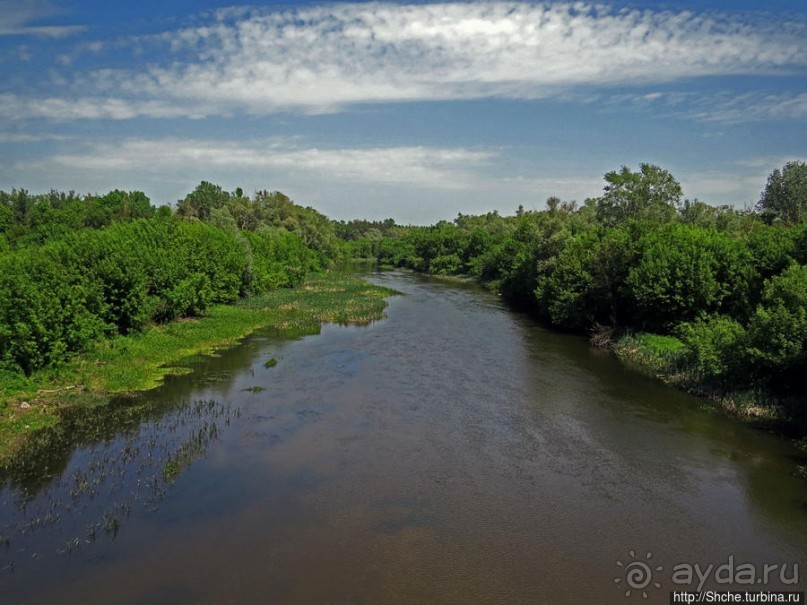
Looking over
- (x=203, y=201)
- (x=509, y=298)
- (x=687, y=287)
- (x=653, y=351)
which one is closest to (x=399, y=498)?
(x=653, y=351)

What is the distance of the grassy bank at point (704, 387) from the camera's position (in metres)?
24.8

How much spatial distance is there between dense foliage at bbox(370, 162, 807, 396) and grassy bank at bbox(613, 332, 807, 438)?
1.72ft

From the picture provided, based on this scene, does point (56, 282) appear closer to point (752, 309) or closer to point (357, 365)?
point (357, 365)

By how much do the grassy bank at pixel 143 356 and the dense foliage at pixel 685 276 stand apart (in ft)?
59.3

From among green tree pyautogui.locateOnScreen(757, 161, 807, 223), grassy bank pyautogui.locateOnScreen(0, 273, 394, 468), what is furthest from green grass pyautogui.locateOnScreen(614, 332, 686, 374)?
green tree pyautogui.locateOnScreen(757, 161, 807, 223)

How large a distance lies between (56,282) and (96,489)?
13.5m

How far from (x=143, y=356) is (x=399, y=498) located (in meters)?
21.0

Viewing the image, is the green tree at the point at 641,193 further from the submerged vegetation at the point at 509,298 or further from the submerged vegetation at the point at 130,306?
the submerged vegetation at the point at 130,306

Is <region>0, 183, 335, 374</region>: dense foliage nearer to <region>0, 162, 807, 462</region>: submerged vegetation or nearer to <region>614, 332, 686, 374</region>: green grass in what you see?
<region>0, 162, 807, 462</region>: submerged vegetation

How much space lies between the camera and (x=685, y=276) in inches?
1478

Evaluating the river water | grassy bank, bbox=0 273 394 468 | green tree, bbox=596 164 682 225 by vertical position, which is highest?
green tree, bbox=596 164 682 225

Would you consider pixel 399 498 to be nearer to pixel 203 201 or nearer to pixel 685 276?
pixel 685 276

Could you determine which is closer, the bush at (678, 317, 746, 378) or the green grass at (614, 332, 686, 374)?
the bush at (678, 317, 746, 378)

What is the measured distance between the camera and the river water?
1447 cm
